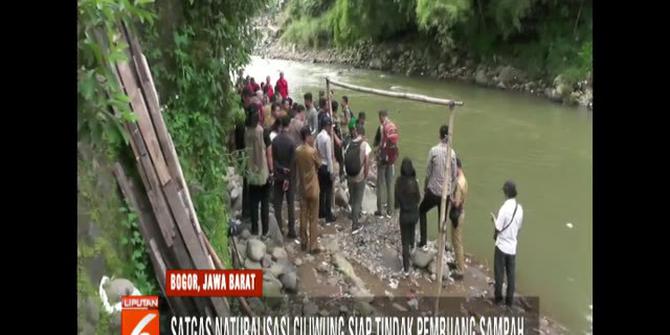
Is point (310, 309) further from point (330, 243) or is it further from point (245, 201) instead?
point (245, 201)

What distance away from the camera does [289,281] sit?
717 centimetres

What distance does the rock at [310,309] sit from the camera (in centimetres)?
664

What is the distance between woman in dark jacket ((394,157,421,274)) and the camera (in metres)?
7.59

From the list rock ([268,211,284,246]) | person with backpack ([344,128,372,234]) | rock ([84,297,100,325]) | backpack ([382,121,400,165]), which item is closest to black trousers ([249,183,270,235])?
rock ([268,211,284,246])

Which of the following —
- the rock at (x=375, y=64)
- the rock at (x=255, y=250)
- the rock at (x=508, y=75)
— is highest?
the rock at (x=375, y=64)

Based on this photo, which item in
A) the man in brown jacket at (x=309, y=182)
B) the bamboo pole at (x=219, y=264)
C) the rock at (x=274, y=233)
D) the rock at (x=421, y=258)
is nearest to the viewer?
the bamboo pole at (x=219, y=264)

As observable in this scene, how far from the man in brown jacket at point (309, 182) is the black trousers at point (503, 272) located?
7.50 feet

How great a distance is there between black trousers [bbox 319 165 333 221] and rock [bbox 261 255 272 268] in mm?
1745

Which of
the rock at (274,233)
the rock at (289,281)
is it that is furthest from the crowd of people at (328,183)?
the rock at (289,281)

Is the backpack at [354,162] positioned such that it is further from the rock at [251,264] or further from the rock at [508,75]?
the rock at [508,75]

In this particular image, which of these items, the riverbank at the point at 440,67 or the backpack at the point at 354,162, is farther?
the riverbank at the point at 440,67

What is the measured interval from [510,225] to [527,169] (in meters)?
7.37

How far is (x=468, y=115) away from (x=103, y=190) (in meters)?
17.3

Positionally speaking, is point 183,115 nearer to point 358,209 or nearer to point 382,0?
point 358,209
